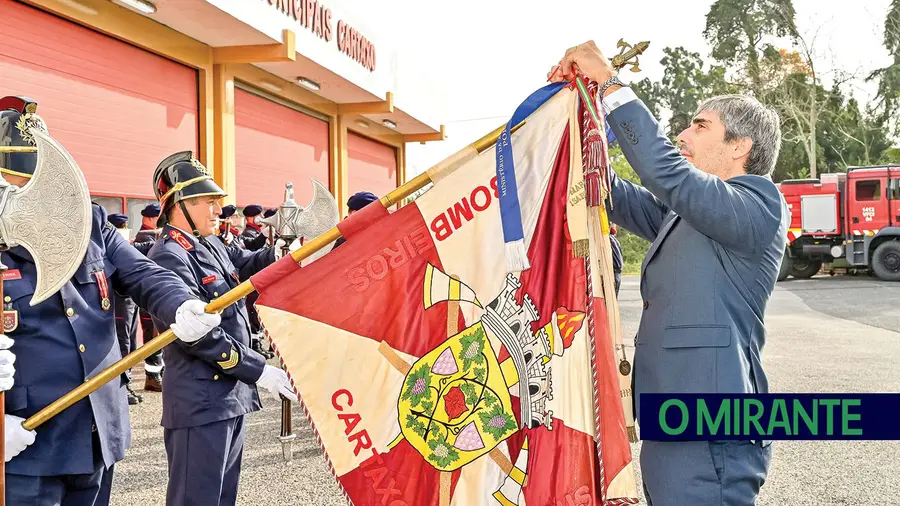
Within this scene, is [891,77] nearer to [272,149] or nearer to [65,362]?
[272,149]

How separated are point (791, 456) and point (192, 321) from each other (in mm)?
4911

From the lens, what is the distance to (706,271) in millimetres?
2521

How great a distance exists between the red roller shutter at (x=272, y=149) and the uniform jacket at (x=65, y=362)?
1075 cm

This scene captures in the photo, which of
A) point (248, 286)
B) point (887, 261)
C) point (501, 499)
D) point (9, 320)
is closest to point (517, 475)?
point (501, 499)

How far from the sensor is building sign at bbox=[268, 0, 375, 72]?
42.0 ft

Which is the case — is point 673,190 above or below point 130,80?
below

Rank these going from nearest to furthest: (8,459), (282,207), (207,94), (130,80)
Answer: (8,459)
(282,207)
(130,80)
(207,94)

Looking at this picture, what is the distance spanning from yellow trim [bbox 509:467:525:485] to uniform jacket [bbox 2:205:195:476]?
1.51 metres

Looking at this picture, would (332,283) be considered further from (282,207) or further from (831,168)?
(831,168)

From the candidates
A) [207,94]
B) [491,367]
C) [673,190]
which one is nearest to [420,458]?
[491,367]

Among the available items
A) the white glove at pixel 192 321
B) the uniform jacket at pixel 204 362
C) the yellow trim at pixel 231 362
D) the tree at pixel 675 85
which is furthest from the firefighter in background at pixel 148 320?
the tree at pixel 675 85

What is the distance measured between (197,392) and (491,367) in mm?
1570

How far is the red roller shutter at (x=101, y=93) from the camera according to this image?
28.8 feet

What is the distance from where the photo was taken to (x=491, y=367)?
266 cm
